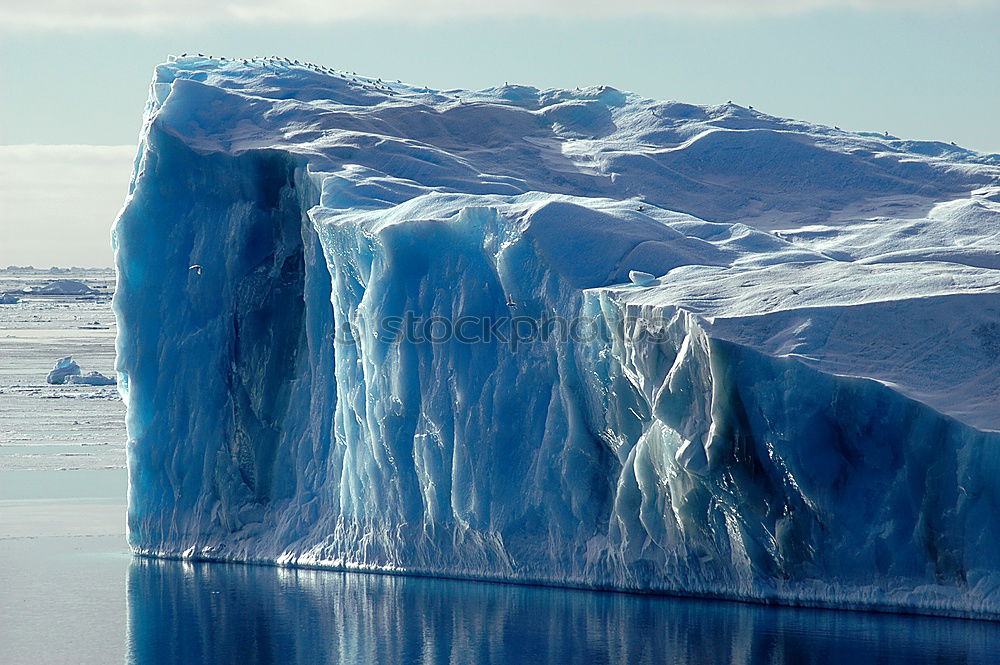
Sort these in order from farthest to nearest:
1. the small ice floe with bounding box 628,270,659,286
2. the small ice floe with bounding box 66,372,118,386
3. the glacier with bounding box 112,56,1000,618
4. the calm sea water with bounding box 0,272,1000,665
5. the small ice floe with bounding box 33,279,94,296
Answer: the small ice floe with bounding box 33,279,94,296 → the small ice floe with bounding box 66,372,118,386 → the small ice floe with bounding box 628,270,659,286 → the glacier with bounding box 112,56,1000,618 → the calm sea water with bounding box 0,272,1000,665

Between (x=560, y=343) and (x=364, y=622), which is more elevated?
(x=560, y=343)

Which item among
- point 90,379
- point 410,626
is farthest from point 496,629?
point 90,379

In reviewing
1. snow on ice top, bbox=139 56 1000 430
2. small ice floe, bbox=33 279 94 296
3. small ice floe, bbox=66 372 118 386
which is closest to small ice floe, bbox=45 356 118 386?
small ice floe, bbox=66 372 118 386

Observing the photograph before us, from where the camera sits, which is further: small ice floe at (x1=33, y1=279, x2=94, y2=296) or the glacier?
small ice floe at (x1=33, y1=279, x2=94, y2=296)

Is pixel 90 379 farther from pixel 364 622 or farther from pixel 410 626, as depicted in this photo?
pixel 410 626

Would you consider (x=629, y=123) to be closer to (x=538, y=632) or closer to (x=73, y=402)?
(x=538, y=632)

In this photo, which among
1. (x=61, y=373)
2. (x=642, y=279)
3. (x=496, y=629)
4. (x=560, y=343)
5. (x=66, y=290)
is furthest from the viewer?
(x=66, y=290)

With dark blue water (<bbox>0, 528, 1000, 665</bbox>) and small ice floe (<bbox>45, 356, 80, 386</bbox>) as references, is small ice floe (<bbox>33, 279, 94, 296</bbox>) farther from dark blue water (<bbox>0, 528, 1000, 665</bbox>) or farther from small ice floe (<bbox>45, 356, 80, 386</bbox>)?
dark blue water (<bbox>0, 528, 1000, 665</bbox>)

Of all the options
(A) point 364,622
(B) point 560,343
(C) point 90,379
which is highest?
(B) point 560,343
